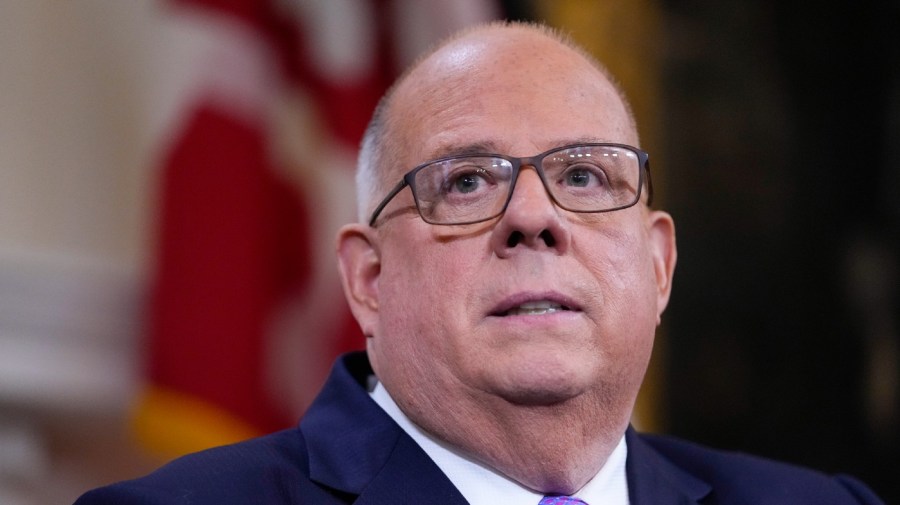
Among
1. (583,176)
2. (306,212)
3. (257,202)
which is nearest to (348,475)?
(583,176)

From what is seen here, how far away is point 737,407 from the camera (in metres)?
5.29

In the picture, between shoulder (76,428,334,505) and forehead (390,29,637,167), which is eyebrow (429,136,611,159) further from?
shoulder (76,428,334,505)

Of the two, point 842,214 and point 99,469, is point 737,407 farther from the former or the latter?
point 99,469

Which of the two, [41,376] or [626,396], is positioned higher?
[626,396]

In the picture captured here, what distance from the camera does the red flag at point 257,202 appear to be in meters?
3.74

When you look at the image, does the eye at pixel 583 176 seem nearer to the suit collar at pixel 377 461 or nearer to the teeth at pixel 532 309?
the teeth at pixel 532 309

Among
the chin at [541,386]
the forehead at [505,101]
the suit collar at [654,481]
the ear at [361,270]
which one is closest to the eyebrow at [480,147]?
the forehead at [505,101]

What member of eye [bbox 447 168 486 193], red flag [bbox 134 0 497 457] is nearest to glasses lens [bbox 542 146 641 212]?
eye [bbox 447 168 486 193]

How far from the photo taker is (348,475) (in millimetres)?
2143

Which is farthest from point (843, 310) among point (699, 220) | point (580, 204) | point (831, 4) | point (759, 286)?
point (580, 204)

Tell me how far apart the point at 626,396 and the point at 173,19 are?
7.42 feet

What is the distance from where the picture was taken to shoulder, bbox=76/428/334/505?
199 cm

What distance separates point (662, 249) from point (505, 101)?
0.53 m

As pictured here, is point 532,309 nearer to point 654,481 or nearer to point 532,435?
point 532,435
